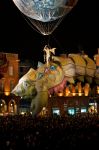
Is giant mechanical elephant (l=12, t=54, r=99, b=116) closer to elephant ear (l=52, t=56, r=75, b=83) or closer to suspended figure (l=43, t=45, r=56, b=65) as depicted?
elephant ear (l=52, t=56, r=75, b=83)

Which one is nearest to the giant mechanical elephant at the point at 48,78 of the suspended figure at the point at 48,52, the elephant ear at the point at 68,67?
the elephant ear at the point at 68,67

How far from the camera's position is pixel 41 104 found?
56.3 meters

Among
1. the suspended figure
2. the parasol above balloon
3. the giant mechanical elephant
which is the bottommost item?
the giant mechanical elephant

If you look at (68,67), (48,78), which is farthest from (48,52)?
(68,67)

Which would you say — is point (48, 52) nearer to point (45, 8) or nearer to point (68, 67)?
point (68, 67)

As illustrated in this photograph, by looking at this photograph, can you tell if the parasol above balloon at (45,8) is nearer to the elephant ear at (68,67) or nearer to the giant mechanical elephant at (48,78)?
the giant mechanical elephant at (48,78)

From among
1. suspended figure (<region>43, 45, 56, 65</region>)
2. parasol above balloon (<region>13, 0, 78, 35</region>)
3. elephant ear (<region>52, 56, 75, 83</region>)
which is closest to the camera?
parasol above balloon (<region>13, 0, 78, 35</region>)

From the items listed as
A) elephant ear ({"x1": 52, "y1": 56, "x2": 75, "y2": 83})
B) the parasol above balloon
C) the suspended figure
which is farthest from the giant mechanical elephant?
the parasol above balloon

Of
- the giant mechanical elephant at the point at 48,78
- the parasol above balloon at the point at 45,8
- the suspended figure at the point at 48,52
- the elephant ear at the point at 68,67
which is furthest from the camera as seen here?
the elephant ear at the point at 68,67

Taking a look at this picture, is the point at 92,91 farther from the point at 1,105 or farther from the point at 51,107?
the point at 1,105

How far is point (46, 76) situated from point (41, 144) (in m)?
34.3

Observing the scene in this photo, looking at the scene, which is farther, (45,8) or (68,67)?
(68,67)

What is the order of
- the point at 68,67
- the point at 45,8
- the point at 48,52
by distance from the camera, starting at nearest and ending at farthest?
the point at 45,8 < the point at 48,52 < the point at 68,67

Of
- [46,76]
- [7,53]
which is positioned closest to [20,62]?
[7,53]
